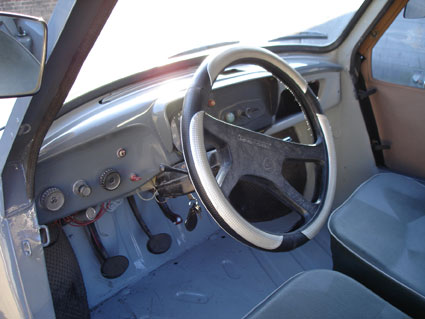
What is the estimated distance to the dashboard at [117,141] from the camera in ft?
4.30

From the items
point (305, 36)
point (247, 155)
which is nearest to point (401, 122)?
point (305, 36)

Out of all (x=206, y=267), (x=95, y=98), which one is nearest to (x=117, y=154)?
(x=95, y=98)

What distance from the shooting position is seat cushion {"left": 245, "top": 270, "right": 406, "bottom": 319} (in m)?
1.13

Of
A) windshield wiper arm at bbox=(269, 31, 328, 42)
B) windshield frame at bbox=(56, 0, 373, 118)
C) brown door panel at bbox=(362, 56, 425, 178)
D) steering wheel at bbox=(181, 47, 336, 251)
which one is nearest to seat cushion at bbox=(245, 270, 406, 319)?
steering wheel at bbox=(181, 47, 336, 251)

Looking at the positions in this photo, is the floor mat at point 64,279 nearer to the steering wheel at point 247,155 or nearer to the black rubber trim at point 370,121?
the steering wheel at point 247,155

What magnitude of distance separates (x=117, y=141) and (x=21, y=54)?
654 mm

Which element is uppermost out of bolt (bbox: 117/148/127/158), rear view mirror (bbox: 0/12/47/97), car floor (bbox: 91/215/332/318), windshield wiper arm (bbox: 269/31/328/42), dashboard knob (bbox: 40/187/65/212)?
rear view mirror (bbox: 0/12/47/97)

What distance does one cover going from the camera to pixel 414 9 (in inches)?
70.1

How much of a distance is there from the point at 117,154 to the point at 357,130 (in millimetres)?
1474

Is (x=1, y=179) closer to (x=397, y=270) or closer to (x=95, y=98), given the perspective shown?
(x=95, y=98)

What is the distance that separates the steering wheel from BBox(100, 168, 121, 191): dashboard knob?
0.46 metres

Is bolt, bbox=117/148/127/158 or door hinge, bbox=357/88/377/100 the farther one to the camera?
door hinge, bbox=357/88/377/100

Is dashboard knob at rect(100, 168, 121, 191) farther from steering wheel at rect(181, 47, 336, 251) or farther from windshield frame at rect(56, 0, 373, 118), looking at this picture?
steering wheel at rect(181, 47, 336, 251)

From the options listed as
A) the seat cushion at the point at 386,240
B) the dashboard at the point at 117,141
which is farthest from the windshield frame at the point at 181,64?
the seat cushion at the point at 386,240
